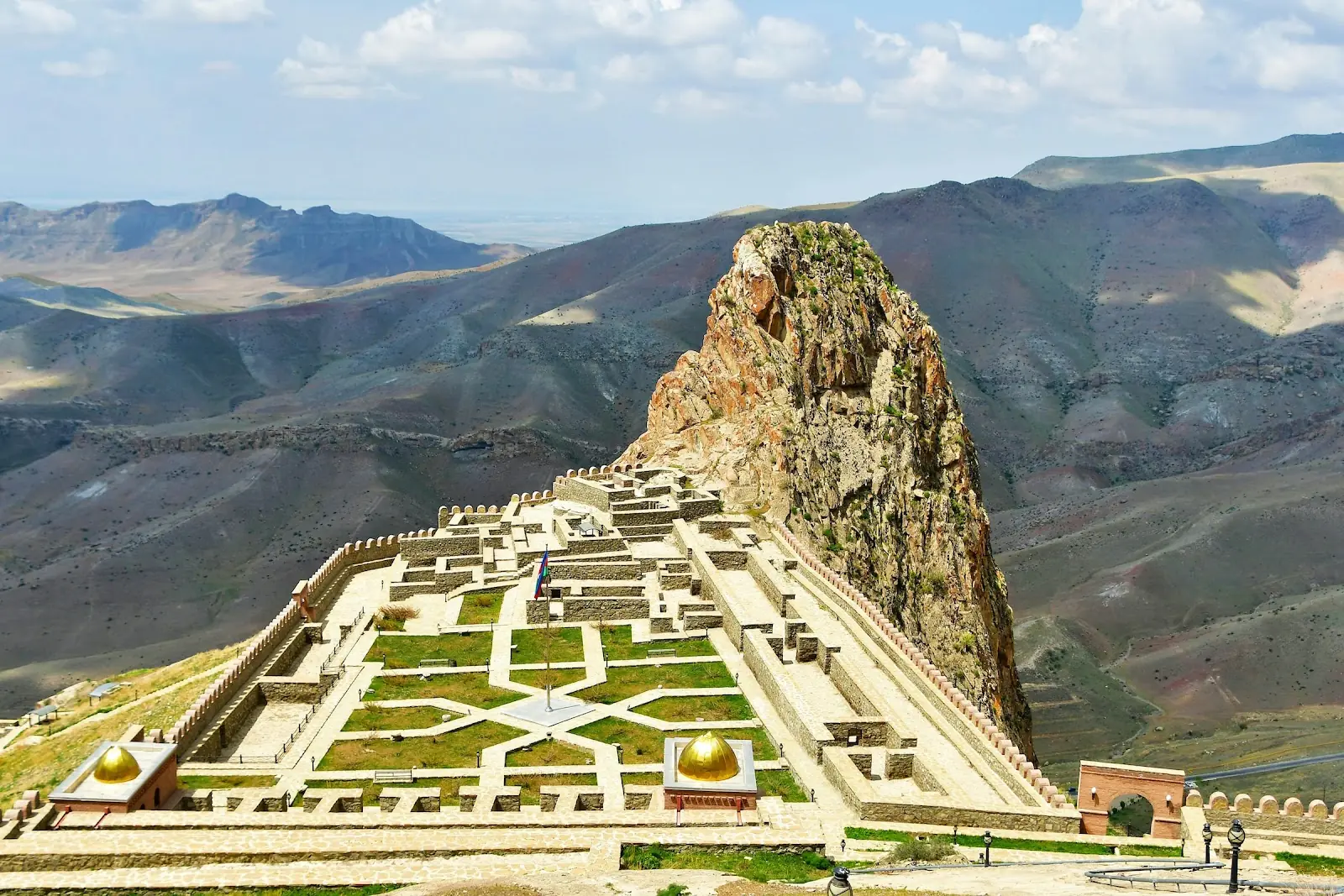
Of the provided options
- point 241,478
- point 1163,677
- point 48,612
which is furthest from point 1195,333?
point 48,612

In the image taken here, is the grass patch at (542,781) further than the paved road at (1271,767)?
No

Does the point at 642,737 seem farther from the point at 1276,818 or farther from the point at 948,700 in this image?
the point at 1276,818

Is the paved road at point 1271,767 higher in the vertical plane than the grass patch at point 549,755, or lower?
lower

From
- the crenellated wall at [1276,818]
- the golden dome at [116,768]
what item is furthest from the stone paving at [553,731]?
the crenellated wall at [1276,818]

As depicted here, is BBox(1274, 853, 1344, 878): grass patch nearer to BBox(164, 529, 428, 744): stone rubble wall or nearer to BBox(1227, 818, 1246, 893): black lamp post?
BBox(1227, 818, 1246, 893): black lamp post

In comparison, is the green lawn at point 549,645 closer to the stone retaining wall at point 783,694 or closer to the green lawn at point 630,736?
the green lawn at point 630,736

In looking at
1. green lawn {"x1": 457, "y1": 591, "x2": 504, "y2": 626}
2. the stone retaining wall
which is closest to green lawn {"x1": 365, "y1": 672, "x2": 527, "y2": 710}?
green lawn {"x1": 457, "y1": 591, "x2": 504, "y2": 626}
